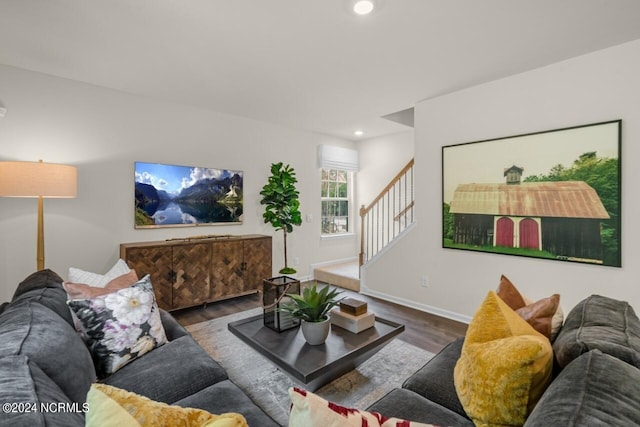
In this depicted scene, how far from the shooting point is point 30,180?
8.19 ft

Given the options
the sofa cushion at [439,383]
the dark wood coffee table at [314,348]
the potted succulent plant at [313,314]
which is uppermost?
the potted succulent plant at [313,314]

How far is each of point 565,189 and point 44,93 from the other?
16.7 ft

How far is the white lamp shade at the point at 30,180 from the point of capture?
246cm

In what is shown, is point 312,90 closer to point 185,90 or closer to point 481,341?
point 185,90

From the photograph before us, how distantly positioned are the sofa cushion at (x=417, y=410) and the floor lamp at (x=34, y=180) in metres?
3.06

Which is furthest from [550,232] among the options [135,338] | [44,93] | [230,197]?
[44,93]

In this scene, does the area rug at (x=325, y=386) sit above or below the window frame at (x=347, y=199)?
below

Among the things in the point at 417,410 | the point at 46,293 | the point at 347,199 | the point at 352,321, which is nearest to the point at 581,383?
the point at 417,410

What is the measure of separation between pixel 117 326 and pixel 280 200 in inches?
120

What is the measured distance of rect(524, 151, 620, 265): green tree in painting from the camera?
242 cm

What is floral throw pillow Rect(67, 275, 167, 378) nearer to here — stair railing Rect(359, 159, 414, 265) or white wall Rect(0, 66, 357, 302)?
white wall Rect(0, 66, 357, 302)

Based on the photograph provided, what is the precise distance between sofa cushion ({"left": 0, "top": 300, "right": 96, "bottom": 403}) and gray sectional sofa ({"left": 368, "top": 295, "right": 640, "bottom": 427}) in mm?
1143

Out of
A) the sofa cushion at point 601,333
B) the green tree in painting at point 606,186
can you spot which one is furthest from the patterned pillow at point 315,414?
the green tree in painting at point 606,186

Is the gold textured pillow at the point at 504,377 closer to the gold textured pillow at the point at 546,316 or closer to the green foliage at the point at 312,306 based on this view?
the gold textured pillow at the point at 546,316
